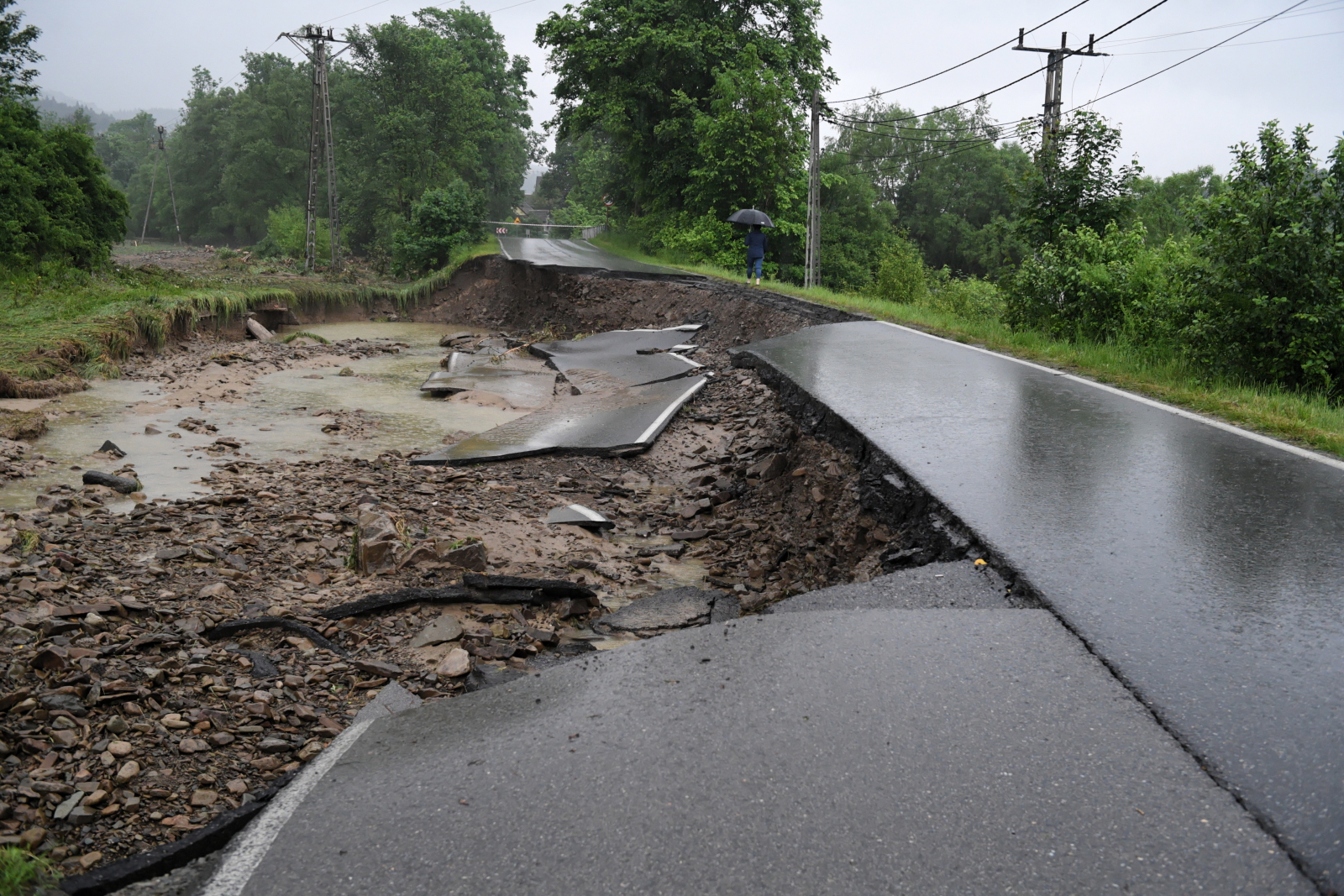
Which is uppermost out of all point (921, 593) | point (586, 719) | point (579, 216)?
point (579, 216)

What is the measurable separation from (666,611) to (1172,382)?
18.6 feet

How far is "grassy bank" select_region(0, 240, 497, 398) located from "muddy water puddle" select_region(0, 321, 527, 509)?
23.7 inches

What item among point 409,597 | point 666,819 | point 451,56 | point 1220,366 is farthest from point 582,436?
point 451,56

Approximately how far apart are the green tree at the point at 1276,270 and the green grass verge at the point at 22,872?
9.04 metres

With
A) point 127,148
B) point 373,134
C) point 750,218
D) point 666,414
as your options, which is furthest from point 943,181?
point 127,148

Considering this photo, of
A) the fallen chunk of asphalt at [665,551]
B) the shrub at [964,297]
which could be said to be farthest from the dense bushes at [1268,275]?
the fallen chunk of asphalt at [665,551]

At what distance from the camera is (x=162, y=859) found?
9.34 feet

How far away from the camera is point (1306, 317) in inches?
302

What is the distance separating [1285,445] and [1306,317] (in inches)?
93.9

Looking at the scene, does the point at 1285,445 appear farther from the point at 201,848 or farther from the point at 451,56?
the point at 451,56

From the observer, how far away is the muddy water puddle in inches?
365

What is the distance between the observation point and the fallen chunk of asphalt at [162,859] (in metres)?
2.69

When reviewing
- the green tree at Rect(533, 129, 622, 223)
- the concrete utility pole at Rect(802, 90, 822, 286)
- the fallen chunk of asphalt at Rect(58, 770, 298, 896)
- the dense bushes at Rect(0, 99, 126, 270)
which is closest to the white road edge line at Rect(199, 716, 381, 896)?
the fallen chunk of asphalt at Rect(58, 770, 298, 896)

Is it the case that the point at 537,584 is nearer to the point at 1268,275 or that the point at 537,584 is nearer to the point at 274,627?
the point at 274,627
